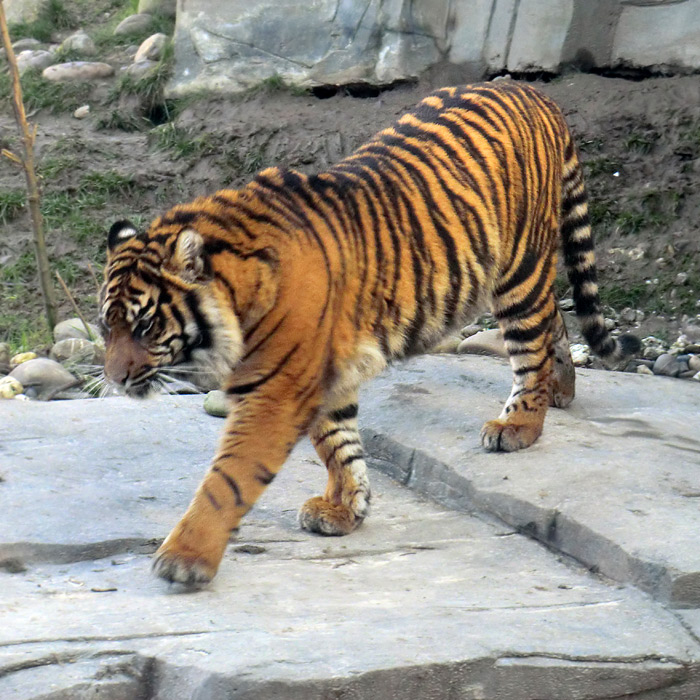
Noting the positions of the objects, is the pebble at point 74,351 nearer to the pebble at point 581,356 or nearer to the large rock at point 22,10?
the pebble at point 581,356

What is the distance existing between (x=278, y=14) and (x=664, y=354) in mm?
4334

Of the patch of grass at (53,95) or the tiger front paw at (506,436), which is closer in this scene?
the tiger front paw at (506,436)

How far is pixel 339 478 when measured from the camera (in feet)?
13.3

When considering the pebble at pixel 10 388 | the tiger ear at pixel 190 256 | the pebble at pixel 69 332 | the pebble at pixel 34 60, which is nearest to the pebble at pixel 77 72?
the pebble at pixel 34 60

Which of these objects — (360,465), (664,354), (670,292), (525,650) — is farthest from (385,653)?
(670,292)

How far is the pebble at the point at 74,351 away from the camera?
21.6ft

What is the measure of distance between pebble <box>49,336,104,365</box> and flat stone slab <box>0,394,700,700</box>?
2.07 metres

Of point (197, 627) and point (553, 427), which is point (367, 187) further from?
point (197, 627)

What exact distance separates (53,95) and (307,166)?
2542 mm

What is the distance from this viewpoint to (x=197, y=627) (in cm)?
298

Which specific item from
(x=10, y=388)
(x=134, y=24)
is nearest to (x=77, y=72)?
(x=134, y=24)

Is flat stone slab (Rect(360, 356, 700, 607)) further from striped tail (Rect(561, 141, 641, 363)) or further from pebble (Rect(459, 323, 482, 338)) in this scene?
pebble (Rect(459, 323, 482, 338))

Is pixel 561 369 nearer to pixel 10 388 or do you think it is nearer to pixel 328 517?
pixel 328 517

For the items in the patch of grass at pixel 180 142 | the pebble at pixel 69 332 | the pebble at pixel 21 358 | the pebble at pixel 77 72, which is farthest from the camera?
the pebble at pixel 77 72
